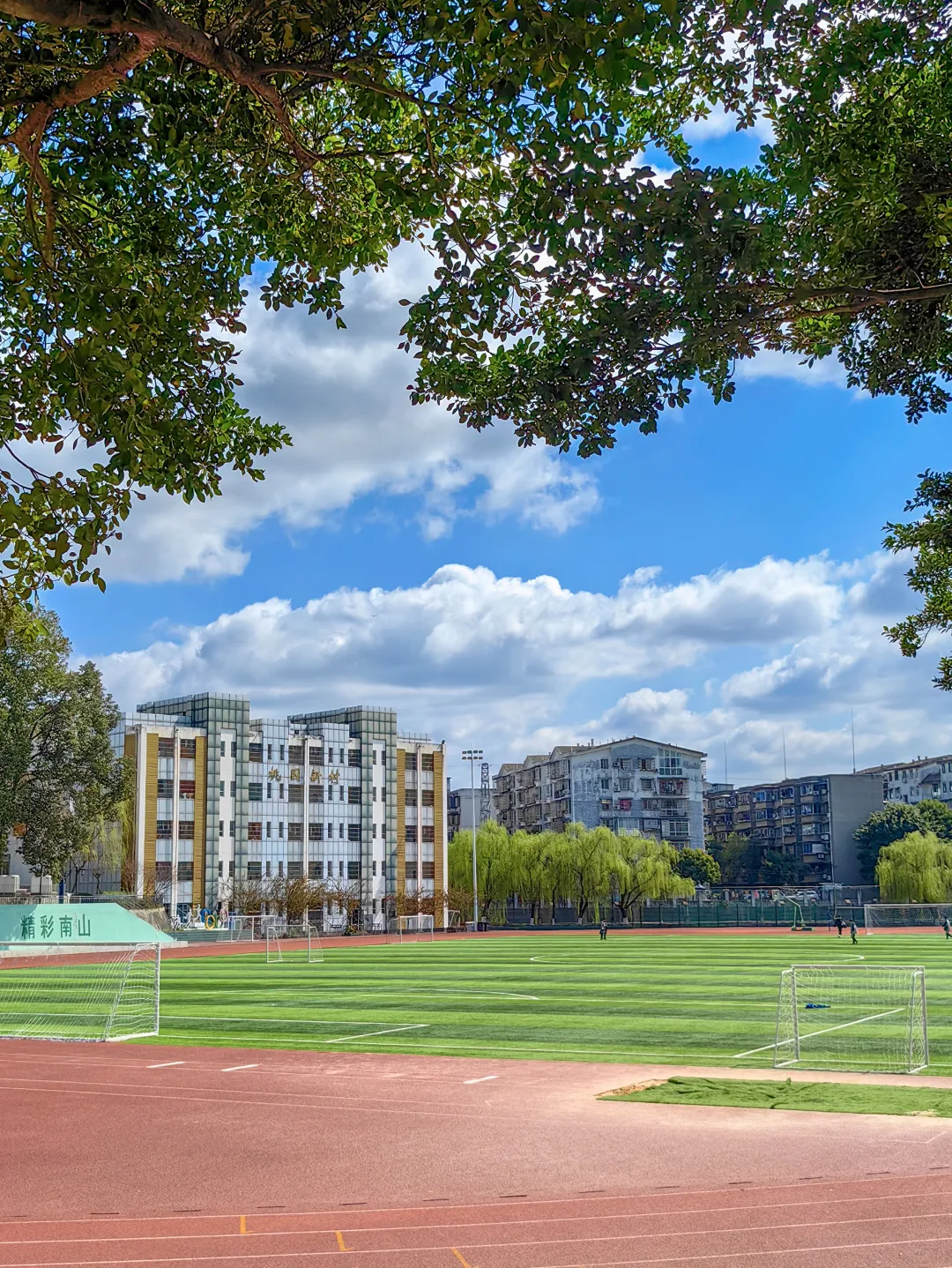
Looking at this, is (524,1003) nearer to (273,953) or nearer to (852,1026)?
(852,1026)

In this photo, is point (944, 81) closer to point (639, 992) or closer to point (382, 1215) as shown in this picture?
point (382, 1215)

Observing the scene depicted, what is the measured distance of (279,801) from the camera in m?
101

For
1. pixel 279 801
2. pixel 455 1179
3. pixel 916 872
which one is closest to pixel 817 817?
pixel 916 872

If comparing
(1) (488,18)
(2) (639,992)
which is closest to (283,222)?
(1) (488,18)

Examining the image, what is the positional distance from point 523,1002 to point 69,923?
3197cm

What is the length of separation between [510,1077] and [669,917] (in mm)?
73454

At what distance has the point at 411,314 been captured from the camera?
9.82 meters

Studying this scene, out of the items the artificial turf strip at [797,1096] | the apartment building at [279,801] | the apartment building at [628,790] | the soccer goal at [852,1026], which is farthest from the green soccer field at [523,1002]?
the apartment building at [628,790]

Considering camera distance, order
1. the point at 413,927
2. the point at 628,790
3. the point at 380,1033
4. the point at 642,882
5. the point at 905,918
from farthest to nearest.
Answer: the point at 628,790 < the point at 413,927 < the point at 642,882 < the point at 905,918 < the point at 380,1033

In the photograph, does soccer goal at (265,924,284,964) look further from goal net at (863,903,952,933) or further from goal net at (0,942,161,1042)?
goal net at (863,903,952,933)

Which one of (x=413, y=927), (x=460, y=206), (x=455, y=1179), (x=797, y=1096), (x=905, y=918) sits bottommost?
(x=413, y=927)

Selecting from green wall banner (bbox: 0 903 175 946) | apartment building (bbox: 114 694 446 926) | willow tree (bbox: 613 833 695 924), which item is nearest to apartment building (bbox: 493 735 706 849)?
apartment building (bbox: 114 694 446 926)

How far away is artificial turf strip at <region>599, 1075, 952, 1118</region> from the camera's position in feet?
45.7

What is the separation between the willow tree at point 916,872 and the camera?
91.0 meters
